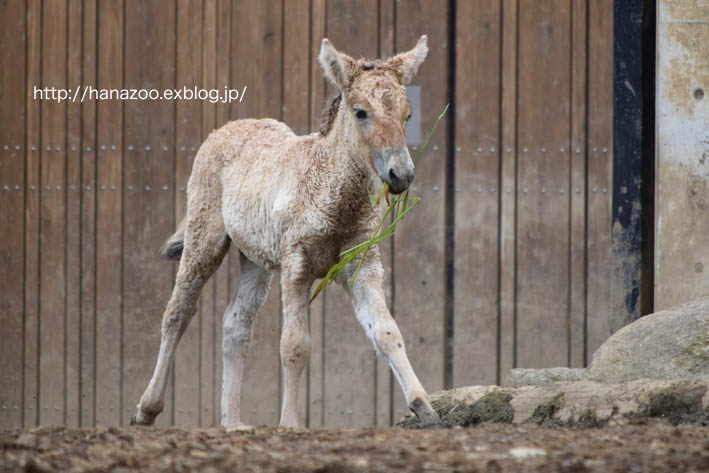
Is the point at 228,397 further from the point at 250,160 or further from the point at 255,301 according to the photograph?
the point at 250,160

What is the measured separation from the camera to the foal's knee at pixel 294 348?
4336 mm

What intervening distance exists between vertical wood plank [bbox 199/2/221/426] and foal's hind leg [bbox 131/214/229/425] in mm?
1092

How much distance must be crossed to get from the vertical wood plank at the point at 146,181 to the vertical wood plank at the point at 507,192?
2304 millimetres

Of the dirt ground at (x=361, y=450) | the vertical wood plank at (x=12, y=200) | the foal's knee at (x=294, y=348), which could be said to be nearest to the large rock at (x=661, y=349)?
the dirt ground at (x=361, y=450)

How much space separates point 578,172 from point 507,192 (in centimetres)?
51

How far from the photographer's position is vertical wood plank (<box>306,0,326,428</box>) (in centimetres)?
648

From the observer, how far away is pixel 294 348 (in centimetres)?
433

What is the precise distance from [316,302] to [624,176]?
2278 mm

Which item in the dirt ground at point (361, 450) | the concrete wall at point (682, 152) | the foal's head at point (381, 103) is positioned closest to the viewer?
the dirt ground at point (361, 450)

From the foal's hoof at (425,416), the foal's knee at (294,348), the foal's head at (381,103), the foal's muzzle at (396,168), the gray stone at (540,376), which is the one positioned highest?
the foal's head at (381,103)

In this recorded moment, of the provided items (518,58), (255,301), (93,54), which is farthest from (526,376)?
(93,54)

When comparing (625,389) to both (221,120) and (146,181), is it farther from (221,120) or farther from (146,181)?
(146,181)

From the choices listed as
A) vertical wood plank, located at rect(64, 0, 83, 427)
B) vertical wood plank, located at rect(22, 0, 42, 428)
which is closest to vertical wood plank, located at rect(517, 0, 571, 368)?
vertical wood plank, located at rect(64, 0, 83, 427)

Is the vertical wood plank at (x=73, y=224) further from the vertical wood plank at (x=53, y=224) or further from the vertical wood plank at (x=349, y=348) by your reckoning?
the vertical wood plank at (x=349, y=348)
